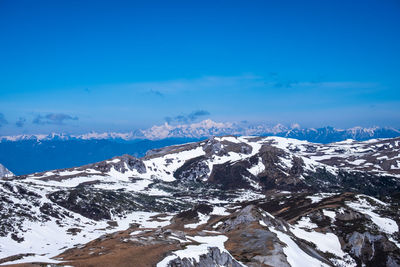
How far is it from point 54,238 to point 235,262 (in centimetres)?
13036

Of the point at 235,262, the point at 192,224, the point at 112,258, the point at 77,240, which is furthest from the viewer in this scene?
the point at 192,224

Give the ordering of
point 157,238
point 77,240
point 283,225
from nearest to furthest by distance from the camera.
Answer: point 157,238 < point 283,225 < point 77,240

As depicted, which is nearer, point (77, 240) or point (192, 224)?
point (77, 240)

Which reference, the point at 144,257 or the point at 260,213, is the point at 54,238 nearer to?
the point at 260,213

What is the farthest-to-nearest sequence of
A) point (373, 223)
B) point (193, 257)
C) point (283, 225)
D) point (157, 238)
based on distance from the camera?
point (373, 223), point (283, 225), point (157, 238), point (193, 257)

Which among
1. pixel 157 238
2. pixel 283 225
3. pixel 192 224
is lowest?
pixel 192 224

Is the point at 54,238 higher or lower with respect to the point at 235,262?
lower

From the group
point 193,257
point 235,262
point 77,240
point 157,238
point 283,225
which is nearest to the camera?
point 193,257

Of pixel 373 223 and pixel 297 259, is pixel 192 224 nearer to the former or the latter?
pixel 373 223

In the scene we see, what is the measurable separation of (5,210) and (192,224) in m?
106

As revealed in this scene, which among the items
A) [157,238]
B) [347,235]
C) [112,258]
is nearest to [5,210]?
[157,238]

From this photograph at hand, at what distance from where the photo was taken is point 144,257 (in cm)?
6594

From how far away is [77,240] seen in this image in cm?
17225

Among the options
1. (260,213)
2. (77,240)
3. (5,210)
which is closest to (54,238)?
(77,240)
